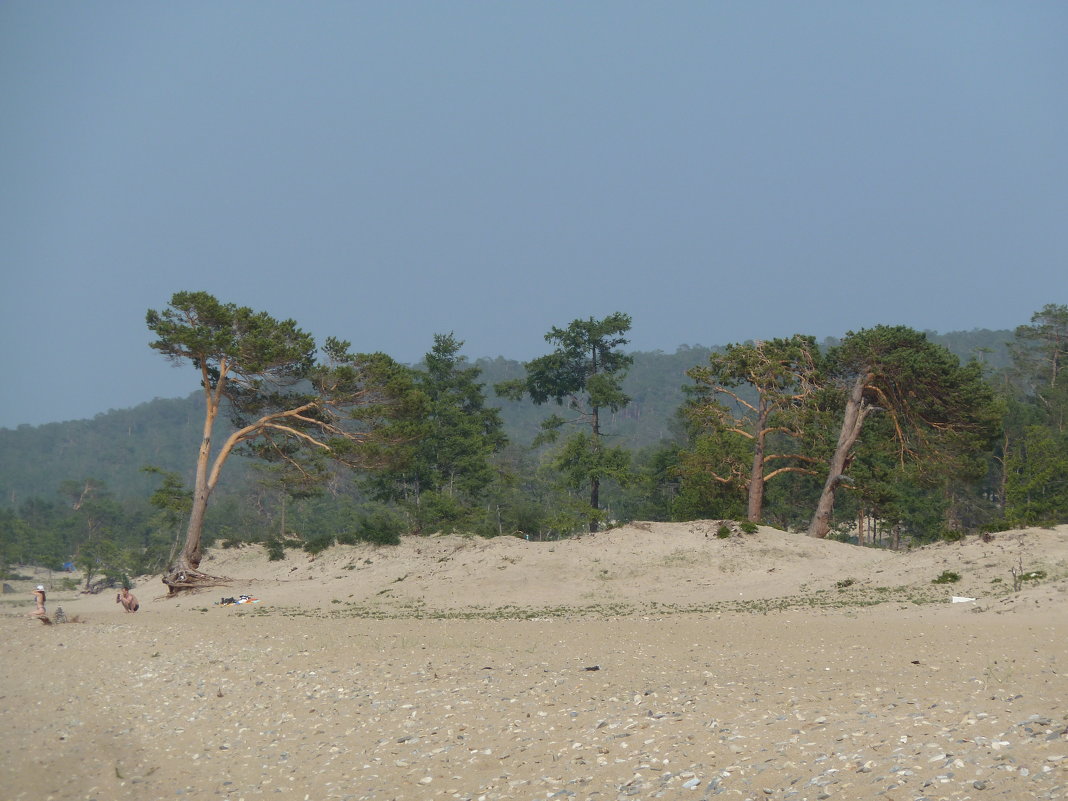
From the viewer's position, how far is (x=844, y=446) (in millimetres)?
34844

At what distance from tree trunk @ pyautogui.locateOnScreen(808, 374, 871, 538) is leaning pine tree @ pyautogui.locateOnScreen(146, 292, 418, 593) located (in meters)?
16.5

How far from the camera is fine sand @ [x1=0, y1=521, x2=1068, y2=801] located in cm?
828

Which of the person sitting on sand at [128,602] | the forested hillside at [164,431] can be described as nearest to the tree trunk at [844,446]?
the person sitting on sand at [128,602]

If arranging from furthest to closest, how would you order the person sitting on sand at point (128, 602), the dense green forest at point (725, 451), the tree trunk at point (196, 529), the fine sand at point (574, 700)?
the dense green forest at point (725, 451), the tree trunk at point (196, 529), the person sitting on sand at point (128, 602), the fine sand at point (574, 700)

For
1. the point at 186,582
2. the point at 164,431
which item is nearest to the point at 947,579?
the point at 186,582

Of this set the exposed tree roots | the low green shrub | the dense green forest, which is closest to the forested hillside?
the dense green forest

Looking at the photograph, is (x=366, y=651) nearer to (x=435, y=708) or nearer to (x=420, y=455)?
(x=435, y=708)

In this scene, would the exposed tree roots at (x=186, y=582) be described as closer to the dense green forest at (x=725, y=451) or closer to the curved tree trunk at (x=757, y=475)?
the dense green forest at (x=725, y=451)

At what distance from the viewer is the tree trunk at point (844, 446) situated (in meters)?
34.6

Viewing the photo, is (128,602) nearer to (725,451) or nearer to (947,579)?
(947,579)

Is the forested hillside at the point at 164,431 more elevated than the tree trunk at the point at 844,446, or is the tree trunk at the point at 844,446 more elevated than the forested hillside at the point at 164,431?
the forested hillside at the point at 164,431

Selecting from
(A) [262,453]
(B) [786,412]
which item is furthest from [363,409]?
(B) [786,412]

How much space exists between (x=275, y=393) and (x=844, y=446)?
22.3 m

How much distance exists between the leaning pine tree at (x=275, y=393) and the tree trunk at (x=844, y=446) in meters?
16.5
